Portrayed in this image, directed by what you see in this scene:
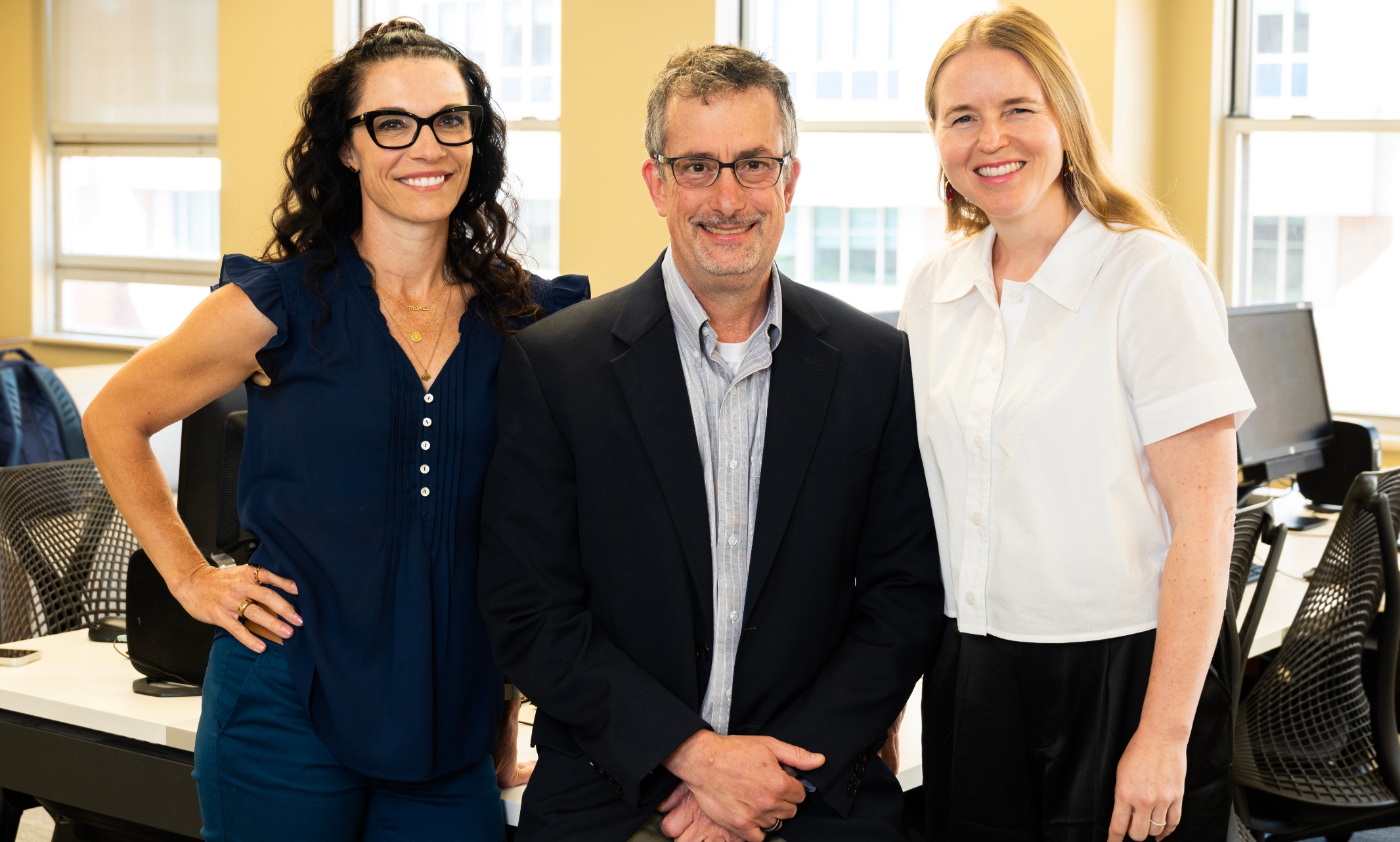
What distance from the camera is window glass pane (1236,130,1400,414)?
454 centimetres

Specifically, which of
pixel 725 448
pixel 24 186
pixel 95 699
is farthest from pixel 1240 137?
pixel 24 186

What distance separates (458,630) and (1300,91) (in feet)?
13.5

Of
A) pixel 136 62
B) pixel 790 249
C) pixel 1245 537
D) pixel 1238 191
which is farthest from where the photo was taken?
pixel 136 62

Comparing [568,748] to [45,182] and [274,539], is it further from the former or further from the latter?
[45,182]

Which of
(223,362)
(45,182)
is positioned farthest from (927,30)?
(45,182)

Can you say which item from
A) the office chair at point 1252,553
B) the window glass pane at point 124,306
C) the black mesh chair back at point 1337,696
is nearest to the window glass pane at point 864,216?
the black mesh chair back at point 1337,696

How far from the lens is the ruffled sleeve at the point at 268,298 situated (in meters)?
1.77

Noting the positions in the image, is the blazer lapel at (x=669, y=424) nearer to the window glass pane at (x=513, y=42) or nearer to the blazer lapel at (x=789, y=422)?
the blazer lapel at (x=789, y=422)

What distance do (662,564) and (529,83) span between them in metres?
4.93

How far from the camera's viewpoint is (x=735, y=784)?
64.4 inches

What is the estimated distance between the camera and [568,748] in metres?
1.74

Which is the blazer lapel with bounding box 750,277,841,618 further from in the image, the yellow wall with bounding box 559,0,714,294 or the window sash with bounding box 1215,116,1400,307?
the yellow wall with bounding box 559,0,714,294

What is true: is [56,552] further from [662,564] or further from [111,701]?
[662,564]

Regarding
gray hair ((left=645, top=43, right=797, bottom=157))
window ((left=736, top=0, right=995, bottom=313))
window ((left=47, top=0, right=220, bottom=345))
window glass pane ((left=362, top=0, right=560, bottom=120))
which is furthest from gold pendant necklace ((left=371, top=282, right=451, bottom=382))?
window ((left=47, top=0, right=220, bottom=345))
